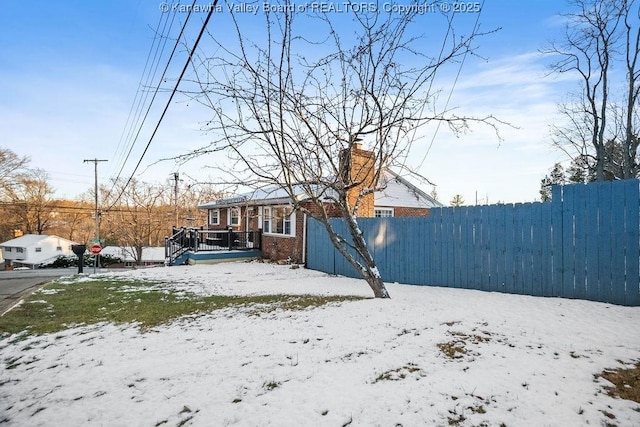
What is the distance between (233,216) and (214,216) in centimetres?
377

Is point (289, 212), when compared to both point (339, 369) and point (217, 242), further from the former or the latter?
point (339, 369)

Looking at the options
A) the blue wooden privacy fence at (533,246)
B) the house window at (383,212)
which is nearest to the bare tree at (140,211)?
the house window at (383,212)

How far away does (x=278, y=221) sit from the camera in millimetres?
15461

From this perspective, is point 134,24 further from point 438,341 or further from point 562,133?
point 562,133

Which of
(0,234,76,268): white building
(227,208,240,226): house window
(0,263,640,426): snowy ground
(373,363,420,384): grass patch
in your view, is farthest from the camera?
(0,234,76,268): white building

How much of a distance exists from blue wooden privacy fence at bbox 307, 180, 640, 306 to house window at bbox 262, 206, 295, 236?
20.0ft

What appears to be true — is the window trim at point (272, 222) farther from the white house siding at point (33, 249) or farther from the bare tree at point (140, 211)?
the white house siding at point (33, 249)

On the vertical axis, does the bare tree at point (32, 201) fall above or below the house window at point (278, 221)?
above

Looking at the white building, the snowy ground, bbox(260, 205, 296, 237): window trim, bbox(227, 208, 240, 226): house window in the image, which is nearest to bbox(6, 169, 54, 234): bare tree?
the white building

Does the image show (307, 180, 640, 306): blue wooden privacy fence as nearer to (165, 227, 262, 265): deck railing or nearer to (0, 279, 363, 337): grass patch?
(0, 279, 363, 337): grass patch

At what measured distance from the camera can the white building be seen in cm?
4325

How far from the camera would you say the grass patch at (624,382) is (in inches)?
97.8

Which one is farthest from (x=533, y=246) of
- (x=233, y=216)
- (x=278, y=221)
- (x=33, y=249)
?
(x=33, y=249)

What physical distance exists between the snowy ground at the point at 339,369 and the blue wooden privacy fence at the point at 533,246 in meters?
0.61
